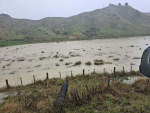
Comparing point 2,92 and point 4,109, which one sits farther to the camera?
point 2,92

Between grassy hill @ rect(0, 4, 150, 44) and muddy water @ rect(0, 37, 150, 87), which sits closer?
muddy water @ rect(0, 37, 150, 87)

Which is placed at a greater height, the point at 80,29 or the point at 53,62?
the point at 80,29

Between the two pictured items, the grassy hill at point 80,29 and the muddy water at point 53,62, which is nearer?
the muddy water at point 53,62

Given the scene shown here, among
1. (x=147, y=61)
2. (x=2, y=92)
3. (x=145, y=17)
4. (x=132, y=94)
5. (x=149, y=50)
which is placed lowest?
(x=2, y=92)

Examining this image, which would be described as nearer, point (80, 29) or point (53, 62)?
point (53, 62)

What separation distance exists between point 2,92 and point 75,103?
7458 millimetres

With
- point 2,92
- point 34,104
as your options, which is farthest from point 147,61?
point 2,92

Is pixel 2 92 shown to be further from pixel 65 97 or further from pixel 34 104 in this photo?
pixel 65 97

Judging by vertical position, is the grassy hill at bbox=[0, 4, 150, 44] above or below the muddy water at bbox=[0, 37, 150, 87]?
above

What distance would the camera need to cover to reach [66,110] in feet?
19.4

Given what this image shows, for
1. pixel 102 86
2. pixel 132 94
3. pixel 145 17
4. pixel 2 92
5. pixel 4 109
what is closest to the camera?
pixel 4 109

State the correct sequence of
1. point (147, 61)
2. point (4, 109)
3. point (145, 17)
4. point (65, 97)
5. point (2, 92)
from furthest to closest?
point (145, 17) < point (2, 92) < point (65, 97) < point (4, 109) < point (147, 61)

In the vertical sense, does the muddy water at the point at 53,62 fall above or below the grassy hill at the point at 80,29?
below

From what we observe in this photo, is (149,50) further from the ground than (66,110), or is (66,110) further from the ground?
(149,50)
